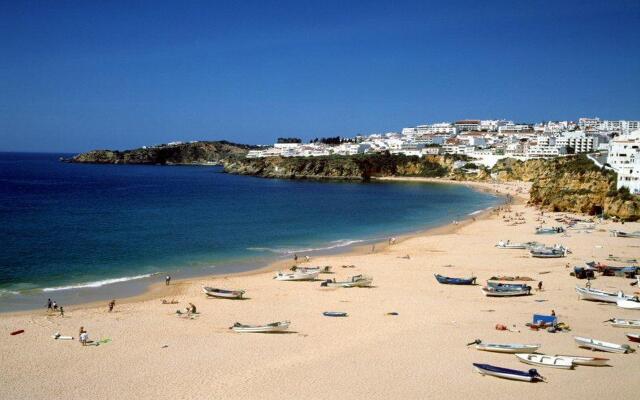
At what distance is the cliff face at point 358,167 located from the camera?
10844 centimetres

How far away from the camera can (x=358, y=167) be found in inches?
4257

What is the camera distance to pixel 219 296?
2123 centimetres

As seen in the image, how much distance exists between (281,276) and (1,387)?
13.4 metres

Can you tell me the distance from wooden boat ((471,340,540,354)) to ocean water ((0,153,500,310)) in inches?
588

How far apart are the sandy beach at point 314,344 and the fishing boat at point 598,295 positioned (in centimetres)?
50

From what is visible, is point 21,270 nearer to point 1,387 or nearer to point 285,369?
point 1,387

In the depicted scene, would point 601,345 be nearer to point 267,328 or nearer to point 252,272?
point 267,328

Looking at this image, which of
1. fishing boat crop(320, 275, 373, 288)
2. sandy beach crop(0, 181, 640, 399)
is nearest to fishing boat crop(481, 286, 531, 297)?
sandy beach crop(0, 181, 640, 399)

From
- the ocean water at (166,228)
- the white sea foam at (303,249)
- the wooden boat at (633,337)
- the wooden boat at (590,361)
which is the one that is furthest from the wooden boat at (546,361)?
the white sea foam at (303,249)

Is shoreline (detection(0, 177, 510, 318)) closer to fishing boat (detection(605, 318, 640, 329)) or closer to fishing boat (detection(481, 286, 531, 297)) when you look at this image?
fishing boat (detection(481, 286, 531, 297))

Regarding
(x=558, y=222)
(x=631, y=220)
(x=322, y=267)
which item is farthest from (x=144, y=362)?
(x=631, y=220)

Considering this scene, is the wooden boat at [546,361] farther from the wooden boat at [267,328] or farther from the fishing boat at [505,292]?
the fishing boat at [505,292]

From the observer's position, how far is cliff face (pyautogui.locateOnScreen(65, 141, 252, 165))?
164 m

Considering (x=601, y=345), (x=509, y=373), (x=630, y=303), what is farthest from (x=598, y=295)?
(x=509, y=373)
